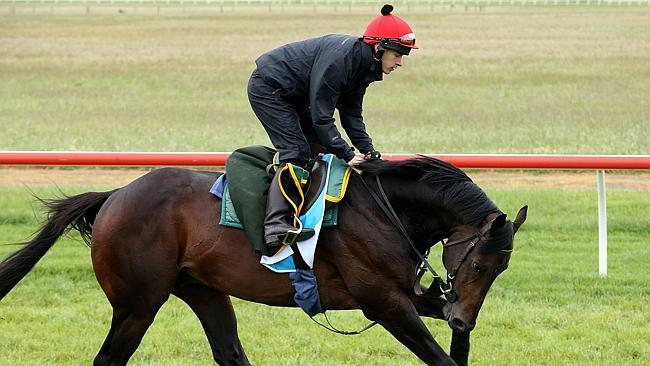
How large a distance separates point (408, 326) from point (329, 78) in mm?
1285

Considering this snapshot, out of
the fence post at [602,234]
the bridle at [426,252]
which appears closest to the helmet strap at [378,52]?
the bridle at [426,252]

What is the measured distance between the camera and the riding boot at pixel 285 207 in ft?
18.4

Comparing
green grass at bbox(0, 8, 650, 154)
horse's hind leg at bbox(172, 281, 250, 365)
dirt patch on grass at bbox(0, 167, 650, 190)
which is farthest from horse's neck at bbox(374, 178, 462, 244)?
green grass at bbox(0, 8, 650, 154)

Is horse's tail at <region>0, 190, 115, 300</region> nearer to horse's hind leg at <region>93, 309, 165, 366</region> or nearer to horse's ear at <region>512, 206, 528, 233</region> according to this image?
horse's hind leg at <region>93, 309, 165, 366</region>

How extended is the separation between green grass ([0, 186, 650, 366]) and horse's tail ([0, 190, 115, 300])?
0.77m

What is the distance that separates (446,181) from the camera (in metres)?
5.64

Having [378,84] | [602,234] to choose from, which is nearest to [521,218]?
[602,234]

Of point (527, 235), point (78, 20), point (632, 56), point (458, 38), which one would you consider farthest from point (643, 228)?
point (78, 20)

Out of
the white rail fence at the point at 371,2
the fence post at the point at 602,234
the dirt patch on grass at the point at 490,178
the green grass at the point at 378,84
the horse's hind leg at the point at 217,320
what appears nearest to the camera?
the horse's hind leg at the point at 217,320

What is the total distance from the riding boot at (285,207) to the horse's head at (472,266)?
75 centimetres

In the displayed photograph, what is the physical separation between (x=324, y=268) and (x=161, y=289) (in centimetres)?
87

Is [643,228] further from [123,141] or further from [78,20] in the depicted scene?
[78,20]

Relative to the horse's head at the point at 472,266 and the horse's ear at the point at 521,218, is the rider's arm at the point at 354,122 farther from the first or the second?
the horse's ear at the point at 521,218

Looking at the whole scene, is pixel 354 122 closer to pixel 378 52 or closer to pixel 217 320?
pixel 378 52
